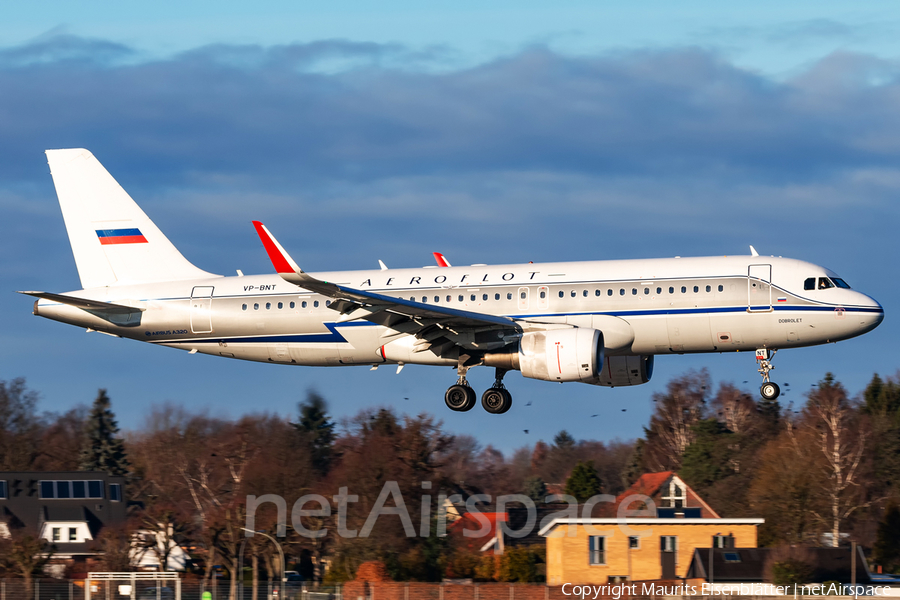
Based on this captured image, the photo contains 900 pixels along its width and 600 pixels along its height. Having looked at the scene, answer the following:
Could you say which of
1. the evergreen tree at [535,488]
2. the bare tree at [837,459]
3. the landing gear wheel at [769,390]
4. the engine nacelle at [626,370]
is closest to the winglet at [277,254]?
the engine nacelle at [626,370]

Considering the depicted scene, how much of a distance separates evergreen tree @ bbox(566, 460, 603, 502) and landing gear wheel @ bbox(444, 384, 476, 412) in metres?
49.3

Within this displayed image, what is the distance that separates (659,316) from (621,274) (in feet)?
6.71

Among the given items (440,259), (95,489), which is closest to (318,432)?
(95,489)

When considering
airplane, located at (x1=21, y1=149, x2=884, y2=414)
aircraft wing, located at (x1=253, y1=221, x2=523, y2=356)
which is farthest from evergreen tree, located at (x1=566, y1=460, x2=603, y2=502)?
aircraft wing, located at (x1=253, y1=221, x2=523, y2=356)

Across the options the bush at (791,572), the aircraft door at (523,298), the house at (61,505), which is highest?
the aircraft door at (523,298)

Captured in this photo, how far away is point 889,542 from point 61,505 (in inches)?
2228

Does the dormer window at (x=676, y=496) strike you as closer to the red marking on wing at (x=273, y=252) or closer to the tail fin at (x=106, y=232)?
the tail fin at (x=106, y=232)

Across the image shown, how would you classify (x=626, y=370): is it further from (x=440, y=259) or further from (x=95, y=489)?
(x=95, y=489)

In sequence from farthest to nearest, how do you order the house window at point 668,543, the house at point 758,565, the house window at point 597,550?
1. the house window at point 668,543
2. the house window at point 597,550
3. the house at point 758,565

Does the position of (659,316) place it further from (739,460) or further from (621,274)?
(739,460)

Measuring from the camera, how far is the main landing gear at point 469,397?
42.1m

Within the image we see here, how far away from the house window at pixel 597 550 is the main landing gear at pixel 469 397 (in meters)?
19.6

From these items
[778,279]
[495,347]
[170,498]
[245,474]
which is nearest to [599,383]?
[495,347]

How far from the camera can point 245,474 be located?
72188mm
